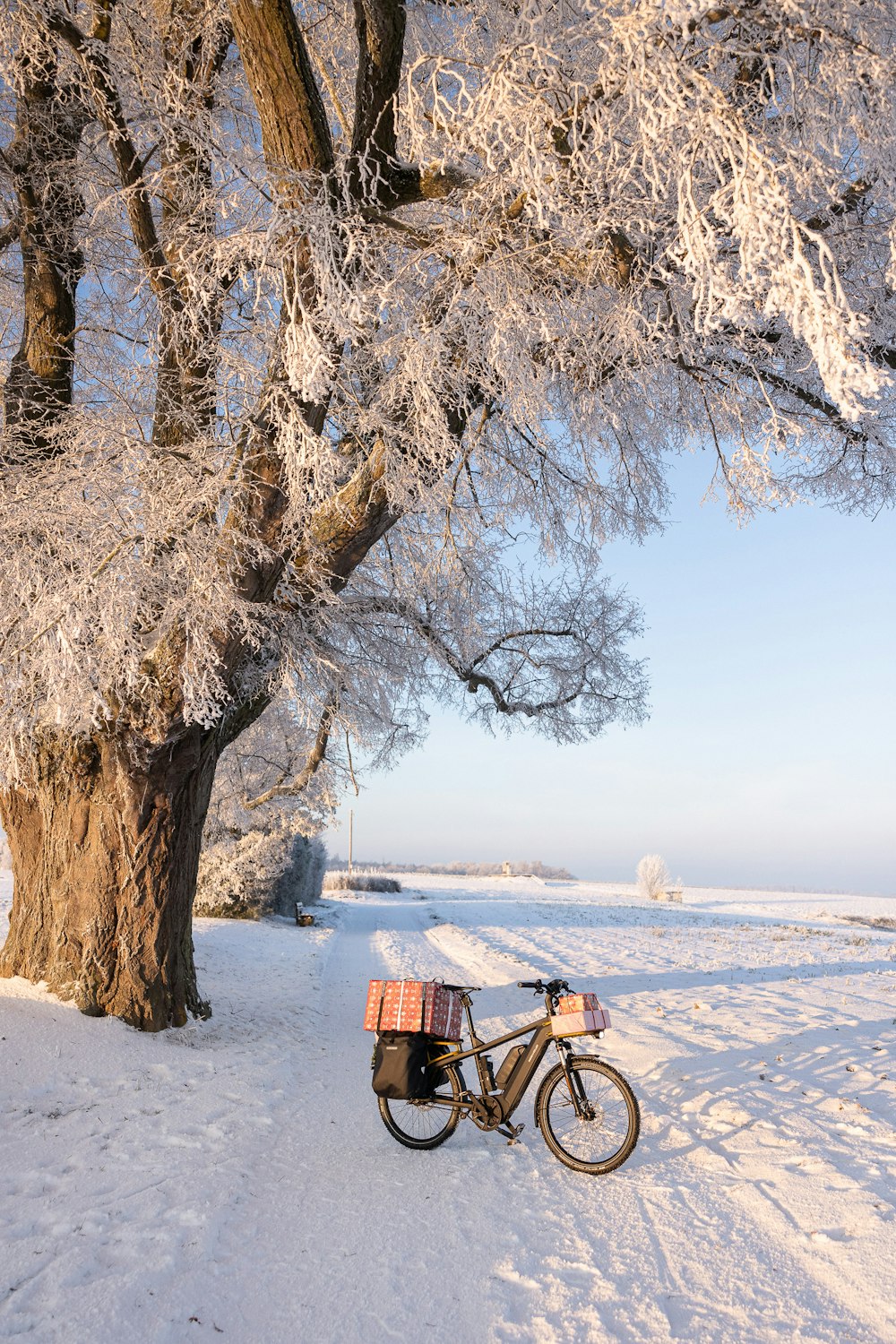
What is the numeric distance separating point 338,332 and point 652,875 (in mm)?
47022

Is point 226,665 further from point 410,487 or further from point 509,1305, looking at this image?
point 509,1305

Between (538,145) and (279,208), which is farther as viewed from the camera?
(279,208)

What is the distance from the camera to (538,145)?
4.31 meters

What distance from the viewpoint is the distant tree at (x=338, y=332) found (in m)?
3.93

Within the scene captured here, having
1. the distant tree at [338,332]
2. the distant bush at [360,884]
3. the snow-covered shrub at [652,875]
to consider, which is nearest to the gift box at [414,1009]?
the distant tree at [338,332]

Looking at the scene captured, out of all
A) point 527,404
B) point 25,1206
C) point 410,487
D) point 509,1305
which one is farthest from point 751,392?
point 25,1206

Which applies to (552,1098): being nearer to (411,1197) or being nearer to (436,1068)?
(436,1068)

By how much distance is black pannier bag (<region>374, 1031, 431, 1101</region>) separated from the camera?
4543mm

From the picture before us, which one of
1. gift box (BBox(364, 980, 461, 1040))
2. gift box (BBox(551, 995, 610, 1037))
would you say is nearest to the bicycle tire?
gift box (BBox(364, 980, 461, 1040))

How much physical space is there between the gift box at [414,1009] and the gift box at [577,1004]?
0.74 m

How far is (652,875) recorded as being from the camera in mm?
47469

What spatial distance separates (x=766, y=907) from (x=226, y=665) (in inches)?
1515

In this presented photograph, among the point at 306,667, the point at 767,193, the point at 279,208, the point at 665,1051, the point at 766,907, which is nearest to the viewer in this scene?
the point at 767,193

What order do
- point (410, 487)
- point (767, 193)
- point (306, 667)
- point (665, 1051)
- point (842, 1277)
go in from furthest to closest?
1. point (306, 667)
2. point (665, 1051)
3. point (410, 487)
4. point (767, 193)
5. point (842, 1277)
